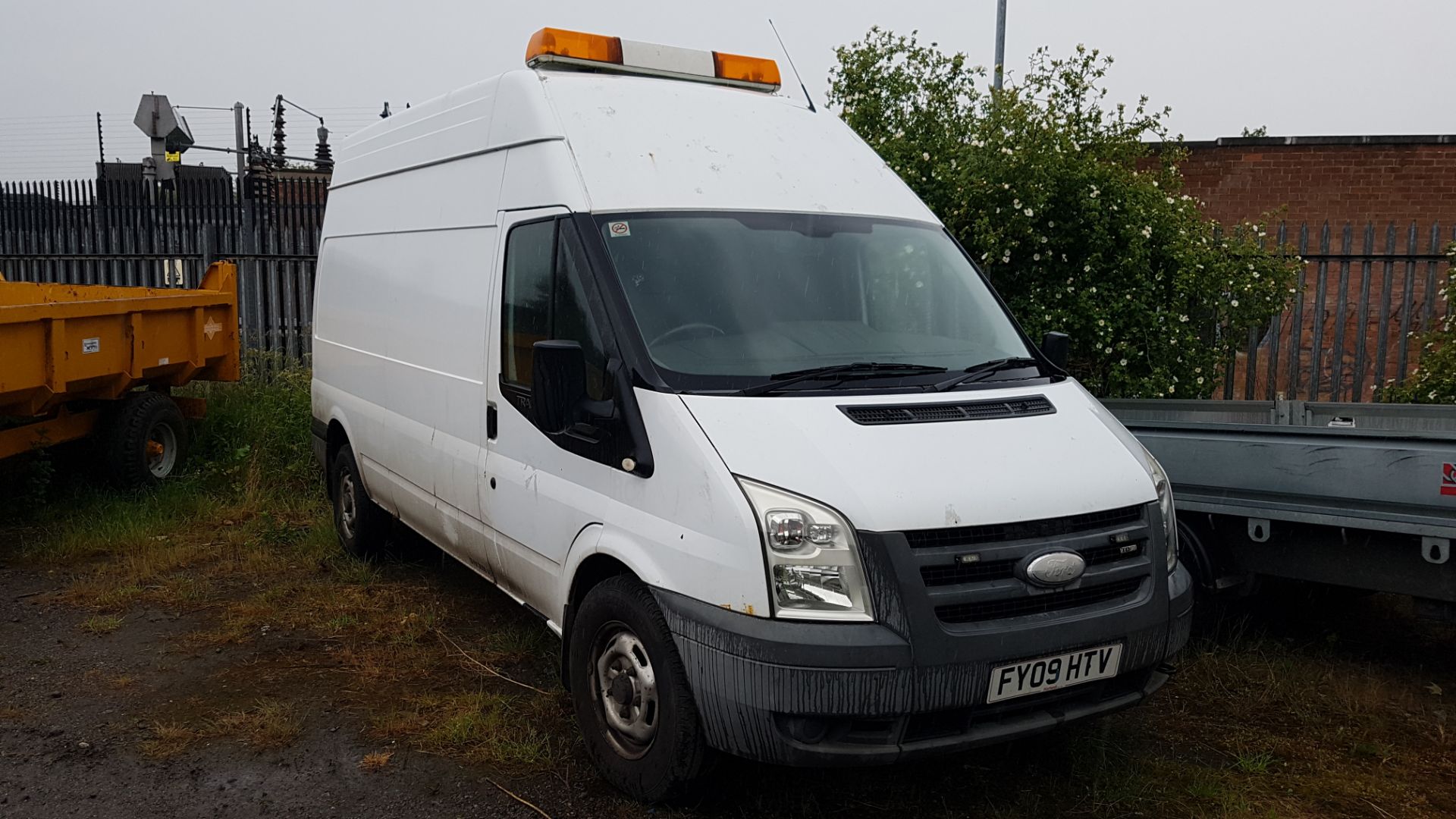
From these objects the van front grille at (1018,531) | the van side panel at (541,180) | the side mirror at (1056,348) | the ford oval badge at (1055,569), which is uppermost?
the van side panel at (541,180)

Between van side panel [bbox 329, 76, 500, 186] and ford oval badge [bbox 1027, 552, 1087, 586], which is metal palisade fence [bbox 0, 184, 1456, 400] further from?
ford oval badge [bbox 1027, 552, 1087, 586]

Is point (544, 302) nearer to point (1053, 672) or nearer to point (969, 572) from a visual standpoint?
point (969, 572)

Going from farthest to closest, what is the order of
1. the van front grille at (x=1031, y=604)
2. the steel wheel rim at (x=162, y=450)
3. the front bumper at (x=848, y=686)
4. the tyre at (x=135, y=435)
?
the steel wheel rim at (x=162, y=450)
the tyre at (x=135, y=435)
the van front grille at (x=1031, y=604)
the front bumper at (x=848, y=686)

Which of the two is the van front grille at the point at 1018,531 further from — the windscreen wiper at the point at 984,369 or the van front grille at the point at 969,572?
the windscreen wiper at the point at 984,369

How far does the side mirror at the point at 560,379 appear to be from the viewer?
12.1ft

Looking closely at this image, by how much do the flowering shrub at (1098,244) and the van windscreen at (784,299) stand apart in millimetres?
3389

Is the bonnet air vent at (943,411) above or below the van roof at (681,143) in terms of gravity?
below

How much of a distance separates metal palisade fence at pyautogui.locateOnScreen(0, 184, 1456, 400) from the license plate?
701 centimetres

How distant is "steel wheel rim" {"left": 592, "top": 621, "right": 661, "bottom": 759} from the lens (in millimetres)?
3615

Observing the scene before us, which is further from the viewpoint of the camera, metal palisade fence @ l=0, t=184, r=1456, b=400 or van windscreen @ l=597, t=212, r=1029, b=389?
metal palisade fence @ l=0, t=184, r=1456, b=400

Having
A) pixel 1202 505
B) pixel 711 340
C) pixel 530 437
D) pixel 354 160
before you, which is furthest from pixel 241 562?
pixel 1202 505

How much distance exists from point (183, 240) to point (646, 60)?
27.6 feet

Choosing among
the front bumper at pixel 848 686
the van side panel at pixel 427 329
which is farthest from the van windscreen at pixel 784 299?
the van side panel at pixel 427 329

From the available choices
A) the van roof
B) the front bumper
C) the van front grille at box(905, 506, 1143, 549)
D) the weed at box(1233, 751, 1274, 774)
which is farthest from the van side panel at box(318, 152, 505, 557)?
the weed at box(1233, 751, 1274, 774)
